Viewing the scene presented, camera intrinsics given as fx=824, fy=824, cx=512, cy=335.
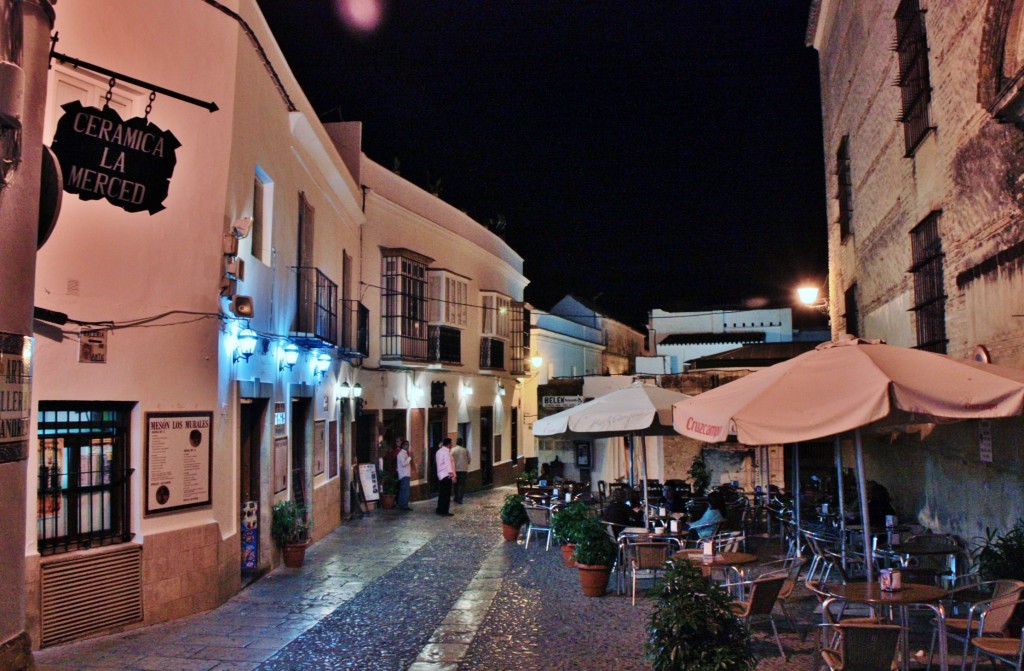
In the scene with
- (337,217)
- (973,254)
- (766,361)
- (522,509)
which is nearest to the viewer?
(973,254)

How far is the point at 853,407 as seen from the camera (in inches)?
239

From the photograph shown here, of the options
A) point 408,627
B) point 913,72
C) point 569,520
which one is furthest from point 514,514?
point 913,72

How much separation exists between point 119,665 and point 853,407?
21.1 ft

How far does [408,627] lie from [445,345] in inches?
576

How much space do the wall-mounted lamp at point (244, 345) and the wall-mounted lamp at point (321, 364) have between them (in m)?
3.90

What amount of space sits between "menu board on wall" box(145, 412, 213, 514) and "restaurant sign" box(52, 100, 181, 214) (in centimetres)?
224

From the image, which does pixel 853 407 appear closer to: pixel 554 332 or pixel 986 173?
pixel 986 173

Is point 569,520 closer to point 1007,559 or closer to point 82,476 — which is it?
point 1007,559

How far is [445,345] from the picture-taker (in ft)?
75.0

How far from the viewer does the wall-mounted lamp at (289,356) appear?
12227 millimetres

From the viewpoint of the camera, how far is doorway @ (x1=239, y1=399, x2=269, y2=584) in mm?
10867

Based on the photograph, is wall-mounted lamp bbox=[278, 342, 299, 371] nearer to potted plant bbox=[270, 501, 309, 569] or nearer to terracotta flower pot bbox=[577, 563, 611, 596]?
potted plant bbox=[270, 501, 309, 569]

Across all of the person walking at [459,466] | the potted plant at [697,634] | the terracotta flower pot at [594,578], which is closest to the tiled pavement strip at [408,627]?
the terracotta flower pot at [594,578]

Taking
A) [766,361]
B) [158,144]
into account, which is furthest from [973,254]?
[766,361]
